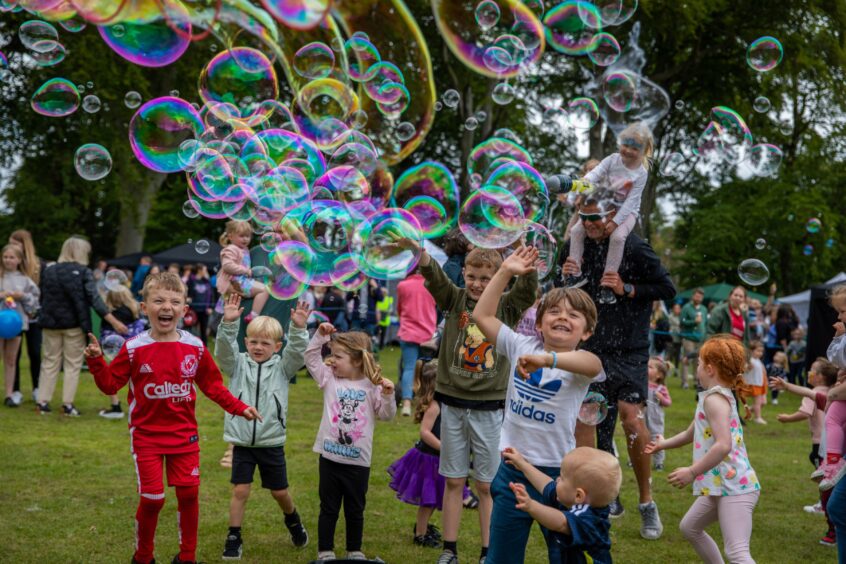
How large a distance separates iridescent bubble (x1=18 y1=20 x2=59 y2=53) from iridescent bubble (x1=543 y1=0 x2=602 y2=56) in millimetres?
4619

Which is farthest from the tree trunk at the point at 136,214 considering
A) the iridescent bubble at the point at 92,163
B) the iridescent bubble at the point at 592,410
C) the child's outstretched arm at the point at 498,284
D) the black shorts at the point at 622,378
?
the child's outstretched arm at the point at 498,284

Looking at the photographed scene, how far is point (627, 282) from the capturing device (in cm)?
542

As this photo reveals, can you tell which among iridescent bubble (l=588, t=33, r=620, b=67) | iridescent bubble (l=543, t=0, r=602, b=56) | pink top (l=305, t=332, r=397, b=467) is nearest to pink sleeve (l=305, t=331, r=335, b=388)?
pink top (l=305, t=332, r=397, b=467)

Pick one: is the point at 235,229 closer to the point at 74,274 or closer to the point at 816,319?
the point at 74,274

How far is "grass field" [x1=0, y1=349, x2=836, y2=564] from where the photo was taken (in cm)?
506

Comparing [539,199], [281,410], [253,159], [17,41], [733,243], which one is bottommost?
[281,410]

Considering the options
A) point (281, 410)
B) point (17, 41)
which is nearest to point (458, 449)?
point (281, 410)

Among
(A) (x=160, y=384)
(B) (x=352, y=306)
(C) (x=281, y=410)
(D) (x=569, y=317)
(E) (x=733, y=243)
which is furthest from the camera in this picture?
(E) (x=733, y=243)

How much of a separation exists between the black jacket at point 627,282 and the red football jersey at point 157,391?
7.55ft

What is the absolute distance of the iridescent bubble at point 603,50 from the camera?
7480 mm

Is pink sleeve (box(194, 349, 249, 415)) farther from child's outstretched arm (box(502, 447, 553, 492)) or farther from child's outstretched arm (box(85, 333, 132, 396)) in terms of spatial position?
child's outstretched arm (box(502, 447, 553, 492))

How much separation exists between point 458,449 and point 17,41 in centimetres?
1936

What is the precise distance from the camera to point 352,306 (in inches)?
583

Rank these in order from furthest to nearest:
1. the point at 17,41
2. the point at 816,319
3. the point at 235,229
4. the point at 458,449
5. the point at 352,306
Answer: the point at 17,41, the point at 352,306, the point at 816,319, the point at 235,229, the point at 458,449
